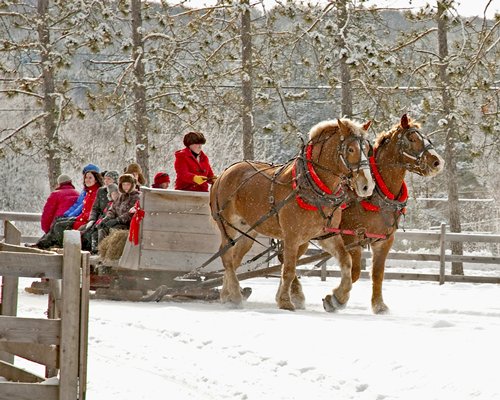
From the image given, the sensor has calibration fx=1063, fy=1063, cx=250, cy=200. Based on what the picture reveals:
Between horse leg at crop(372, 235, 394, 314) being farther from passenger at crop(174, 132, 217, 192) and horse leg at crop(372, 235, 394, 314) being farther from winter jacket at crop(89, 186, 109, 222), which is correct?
winter jacket at crop(89, 186, 109, 222)

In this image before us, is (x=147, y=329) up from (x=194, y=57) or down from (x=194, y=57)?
down

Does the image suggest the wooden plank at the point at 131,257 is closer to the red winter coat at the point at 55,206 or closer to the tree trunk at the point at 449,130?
the red winter coat at the point at 55,206

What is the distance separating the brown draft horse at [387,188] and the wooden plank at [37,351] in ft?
16.3

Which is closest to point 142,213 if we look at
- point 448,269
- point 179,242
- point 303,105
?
point 179,242

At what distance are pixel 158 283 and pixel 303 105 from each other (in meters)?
39.1

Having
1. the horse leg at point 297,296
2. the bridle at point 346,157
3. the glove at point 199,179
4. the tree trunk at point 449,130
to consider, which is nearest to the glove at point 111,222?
the glove at point 199,179

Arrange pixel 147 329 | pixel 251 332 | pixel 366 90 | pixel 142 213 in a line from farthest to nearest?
pixel 366 90 → pixel 142 213 → pixel 147 329 → pixel 251 332

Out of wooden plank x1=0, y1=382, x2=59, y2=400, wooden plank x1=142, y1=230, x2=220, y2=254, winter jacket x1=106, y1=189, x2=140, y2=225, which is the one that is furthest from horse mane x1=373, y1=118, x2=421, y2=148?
wooden plank x1=0, y1=382, x2=59, y2=400

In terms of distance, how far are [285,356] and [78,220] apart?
702 cm

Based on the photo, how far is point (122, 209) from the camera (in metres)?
13.3

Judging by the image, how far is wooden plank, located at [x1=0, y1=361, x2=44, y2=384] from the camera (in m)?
6.21

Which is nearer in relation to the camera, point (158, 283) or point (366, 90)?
point (158, 283)

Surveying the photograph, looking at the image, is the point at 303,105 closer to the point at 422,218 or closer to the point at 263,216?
the point at 422,218

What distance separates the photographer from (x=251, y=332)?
895cm
